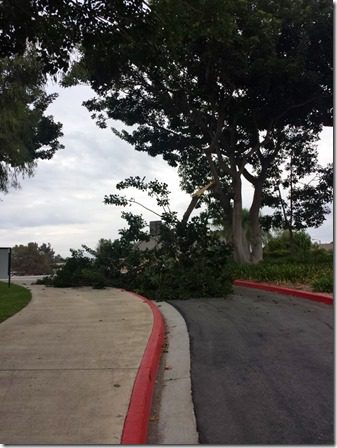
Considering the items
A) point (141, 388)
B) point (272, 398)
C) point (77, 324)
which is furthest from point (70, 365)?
point (77, 324)

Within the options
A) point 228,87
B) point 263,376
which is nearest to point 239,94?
point 228,87

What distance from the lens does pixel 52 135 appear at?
26.2 meters

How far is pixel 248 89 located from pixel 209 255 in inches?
281

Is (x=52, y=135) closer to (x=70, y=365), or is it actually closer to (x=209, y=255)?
(x=209, y=255)

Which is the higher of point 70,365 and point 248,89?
point 248,89

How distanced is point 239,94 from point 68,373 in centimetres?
1621

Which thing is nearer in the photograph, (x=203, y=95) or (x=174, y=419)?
(x=174, y=419)

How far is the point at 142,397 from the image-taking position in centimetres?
512

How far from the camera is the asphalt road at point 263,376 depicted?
14.8ft

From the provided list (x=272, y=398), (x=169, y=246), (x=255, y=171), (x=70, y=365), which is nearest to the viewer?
(x=272, y=398)

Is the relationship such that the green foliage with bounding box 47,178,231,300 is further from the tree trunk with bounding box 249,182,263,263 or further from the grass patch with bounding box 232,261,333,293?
the tree trunk with bounding box 249,182,263,263

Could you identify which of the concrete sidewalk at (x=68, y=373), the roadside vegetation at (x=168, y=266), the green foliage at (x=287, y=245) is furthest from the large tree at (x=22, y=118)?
Answer: the green foliage at (x=287, y=245)

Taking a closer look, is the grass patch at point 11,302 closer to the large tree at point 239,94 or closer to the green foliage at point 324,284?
the large tree at point 239,94

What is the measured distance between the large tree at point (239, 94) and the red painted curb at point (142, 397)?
8484 mm
